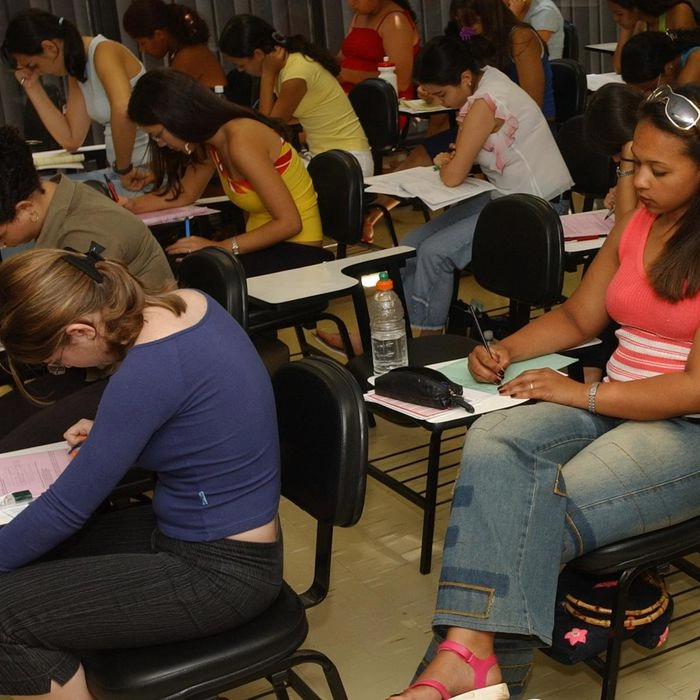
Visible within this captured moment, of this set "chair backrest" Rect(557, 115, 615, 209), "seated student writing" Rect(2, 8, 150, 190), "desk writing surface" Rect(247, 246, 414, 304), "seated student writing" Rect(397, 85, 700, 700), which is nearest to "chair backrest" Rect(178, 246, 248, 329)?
"desk writing surface" Rect(247, 246, 414, 304)

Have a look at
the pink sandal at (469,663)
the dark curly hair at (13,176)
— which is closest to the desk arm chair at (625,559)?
the pink sandal at (469,663)

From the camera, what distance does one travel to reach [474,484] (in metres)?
2.01

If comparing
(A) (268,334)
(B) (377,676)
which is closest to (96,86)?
(A) (268,334)

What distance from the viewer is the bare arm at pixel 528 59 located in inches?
190

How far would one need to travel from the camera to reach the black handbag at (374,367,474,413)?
7.18 feet

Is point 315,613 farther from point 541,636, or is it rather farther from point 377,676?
point 541,636

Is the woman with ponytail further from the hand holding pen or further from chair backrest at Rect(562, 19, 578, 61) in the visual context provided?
the hand holding pen

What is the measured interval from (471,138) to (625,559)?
2096 mm

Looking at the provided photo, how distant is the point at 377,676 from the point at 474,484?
Answer: 25.5 inches

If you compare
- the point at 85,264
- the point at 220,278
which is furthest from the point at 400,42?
the point at 85,264

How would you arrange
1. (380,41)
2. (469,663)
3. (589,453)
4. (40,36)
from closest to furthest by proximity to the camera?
1. (469,663)
2. (589,453)
3. (40,36)
4. (380,41)

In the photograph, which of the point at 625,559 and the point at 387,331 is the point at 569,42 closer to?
the point at 387,331

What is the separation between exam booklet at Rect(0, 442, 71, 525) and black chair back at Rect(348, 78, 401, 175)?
3.66 m

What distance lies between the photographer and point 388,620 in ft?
8.61
